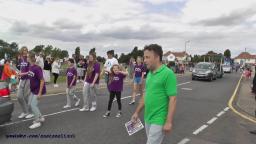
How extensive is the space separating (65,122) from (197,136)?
3234mm

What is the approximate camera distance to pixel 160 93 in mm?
4176

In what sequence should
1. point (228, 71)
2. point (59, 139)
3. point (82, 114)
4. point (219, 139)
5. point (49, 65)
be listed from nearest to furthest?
point (59, 139), point (219, 139), point (82, 114), point (49, 65), point (228, 71)

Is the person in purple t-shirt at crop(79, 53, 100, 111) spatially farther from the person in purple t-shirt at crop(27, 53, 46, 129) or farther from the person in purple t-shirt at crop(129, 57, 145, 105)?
the person in purple t-shirt at crop(129, 57, 145, 105)

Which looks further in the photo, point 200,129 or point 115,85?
point 115,85

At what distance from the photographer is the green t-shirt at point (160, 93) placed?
4109mm

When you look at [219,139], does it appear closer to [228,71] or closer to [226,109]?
[226,109]

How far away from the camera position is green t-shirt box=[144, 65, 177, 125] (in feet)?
13.5

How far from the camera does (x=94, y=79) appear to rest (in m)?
10.4

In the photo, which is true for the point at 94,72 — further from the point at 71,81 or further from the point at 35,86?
the point at 35,86

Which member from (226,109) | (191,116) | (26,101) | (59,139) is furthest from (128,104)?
(59,139)

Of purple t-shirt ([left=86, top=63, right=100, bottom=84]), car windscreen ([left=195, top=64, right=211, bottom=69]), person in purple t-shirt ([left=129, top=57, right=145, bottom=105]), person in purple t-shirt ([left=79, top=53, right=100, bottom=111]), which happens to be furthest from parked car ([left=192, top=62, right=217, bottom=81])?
purple t-shirt ([left=86, top=63, right=100, bottom=84])

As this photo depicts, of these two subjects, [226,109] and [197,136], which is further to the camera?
[226,109]

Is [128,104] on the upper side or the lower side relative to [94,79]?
lower

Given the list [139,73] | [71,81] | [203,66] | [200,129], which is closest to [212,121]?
[200,129]
